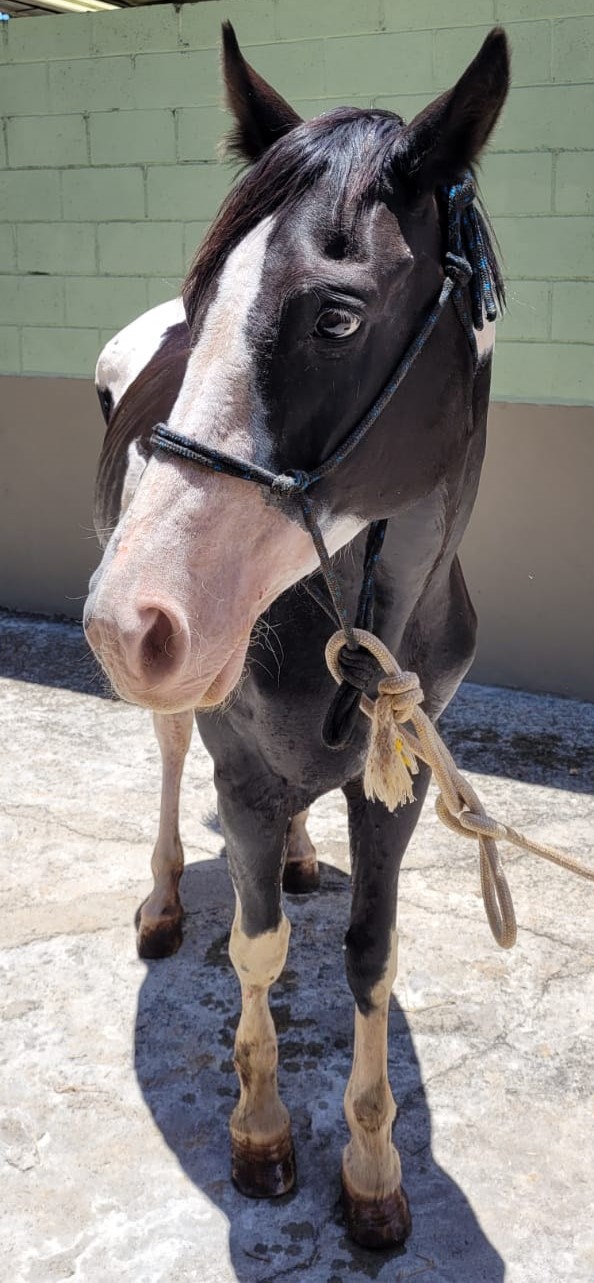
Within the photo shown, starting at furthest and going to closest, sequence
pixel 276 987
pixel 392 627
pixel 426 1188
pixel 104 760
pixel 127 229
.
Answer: pixel 127 229 → pixel 104 760 → pixel 276 987 → pixel 426 1188 → pixel 392 627

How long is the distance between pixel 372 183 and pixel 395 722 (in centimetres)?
78

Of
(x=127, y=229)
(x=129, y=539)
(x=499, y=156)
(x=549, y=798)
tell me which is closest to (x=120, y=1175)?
(x=129, y=539)

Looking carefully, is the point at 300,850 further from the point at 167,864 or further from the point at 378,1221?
the point at 378,1221

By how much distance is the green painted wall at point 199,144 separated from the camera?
13.1 feet

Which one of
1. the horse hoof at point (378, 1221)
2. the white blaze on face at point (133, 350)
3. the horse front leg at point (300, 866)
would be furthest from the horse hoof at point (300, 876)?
the white blaze on face at point (133, 350)

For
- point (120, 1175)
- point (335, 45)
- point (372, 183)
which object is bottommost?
point (120, 1175)

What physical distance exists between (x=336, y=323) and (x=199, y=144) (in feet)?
11.8

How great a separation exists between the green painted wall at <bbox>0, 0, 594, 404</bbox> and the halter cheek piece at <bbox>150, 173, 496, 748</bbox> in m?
2.71

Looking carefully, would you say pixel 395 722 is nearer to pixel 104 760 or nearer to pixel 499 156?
pixel 104 760

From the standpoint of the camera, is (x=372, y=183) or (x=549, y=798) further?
(x=549, y=798)

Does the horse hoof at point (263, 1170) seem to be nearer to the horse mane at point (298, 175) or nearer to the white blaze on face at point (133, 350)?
the horse mane at point (298, 175)

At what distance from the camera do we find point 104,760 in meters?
4.21

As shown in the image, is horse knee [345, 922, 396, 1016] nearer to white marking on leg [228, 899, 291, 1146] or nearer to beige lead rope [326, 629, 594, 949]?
white marking on leg [228, 899, 291, 1146]

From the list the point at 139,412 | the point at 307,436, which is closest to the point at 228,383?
the point at 307,436
